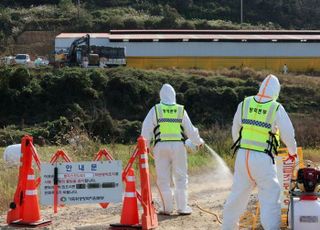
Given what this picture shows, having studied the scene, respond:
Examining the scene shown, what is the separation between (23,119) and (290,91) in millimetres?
19584

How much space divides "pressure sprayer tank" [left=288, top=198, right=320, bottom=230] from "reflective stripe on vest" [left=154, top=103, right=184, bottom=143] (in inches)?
115

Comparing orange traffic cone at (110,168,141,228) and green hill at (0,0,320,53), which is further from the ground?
green hill at (0,0,320,53)

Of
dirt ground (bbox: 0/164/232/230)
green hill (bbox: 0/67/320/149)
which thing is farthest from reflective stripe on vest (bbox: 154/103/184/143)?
green hill (bbox: 0/67/320/149)

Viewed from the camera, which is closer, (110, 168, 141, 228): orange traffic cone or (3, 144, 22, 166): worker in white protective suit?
(110, 168, 141, 228): orange traffic cone

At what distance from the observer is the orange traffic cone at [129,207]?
8.72 meters

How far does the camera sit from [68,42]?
5953 cm

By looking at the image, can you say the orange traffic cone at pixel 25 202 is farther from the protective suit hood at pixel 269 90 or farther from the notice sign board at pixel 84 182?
the protective suit hood at pixel 269 90

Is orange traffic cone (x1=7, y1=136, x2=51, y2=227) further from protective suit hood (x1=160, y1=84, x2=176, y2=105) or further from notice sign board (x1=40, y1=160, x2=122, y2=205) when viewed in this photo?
protective suit hood (x1=160, y1=84, x2=176, y2=105)

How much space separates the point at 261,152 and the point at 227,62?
173 feet

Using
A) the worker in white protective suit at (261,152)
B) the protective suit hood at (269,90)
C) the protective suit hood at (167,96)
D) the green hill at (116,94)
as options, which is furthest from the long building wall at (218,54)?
the worker in white protective suit at (261,152)

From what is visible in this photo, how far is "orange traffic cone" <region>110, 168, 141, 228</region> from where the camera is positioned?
28.6 feet

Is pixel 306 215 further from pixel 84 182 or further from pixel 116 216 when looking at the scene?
pixel 116 216

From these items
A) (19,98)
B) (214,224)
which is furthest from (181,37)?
(214,224)

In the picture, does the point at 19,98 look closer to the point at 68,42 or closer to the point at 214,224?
the point at 68,42
